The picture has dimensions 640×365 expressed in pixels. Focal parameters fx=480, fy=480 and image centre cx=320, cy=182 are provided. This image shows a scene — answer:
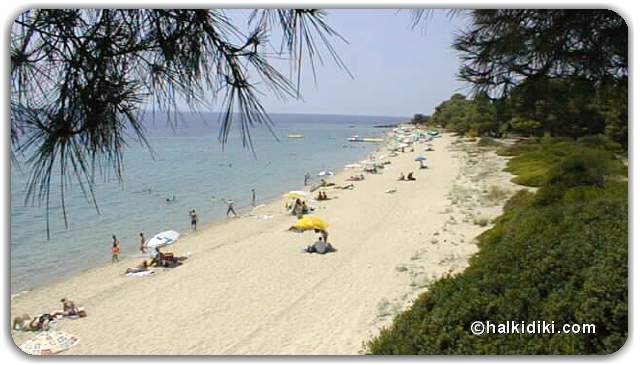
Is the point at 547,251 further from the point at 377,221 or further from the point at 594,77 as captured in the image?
the point at 377,221

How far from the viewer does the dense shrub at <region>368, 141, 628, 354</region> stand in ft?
8.34

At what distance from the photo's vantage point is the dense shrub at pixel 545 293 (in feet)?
8.34

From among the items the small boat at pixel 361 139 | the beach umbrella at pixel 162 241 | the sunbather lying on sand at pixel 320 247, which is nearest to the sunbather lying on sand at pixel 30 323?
the beach umbrella at pixel 162 241

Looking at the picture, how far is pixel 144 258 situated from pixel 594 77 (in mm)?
9094

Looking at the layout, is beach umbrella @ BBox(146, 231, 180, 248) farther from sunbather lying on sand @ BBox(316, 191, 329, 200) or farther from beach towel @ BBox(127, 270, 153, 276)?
sunbather lying on sand @ BBox(316, 191, 329, 200)

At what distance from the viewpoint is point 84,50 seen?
1.51 meters

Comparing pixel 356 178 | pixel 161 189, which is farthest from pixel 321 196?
pixel 161 189

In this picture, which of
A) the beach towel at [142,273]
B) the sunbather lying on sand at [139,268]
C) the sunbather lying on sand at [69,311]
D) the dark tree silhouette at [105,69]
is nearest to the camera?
the dark tree silhouette at [105,69]

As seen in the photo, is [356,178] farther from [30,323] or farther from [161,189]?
[30,323]

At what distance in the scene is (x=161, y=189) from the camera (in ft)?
37.3

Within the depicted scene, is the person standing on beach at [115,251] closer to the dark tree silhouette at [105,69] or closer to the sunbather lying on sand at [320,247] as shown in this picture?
the sunbather lying on sand at [320,247]

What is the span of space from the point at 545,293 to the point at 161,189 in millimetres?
9918

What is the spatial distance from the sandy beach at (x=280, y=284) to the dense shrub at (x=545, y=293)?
3.89 ft

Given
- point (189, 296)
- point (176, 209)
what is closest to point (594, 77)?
point (189, 296)
